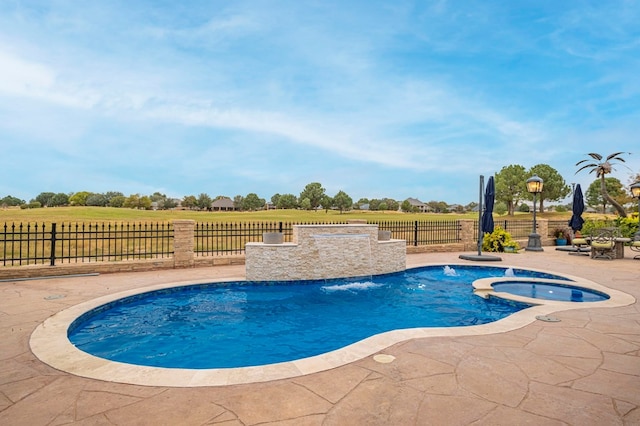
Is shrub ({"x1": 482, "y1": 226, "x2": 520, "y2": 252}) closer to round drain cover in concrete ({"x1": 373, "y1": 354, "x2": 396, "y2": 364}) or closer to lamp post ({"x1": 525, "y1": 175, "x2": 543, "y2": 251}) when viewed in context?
lamp post ({"x1": 525, "y1": 175, "x2": 543, "y2": 251})

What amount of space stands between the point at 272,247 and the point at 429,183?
2911 cm

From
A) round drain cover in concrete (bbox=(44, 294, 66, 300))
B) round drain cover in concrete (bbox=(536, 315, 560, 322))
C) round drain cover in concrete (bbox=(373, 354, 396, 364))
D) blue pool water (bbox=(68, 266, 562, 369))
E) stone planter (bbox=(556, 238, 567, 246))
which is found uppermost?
stone planter (bbox=(556, 238, 567, 246))

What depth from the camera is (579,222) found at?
726 inches

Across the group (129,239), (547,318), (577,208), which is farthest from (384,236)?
(129,239)

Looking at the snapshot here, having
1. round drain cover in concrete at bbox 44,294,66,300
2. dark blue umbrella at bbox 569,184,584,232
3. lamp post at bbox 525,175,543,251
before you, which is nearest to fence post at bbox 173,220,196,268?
round drain cover in concrete at bbox 44,294,66,300

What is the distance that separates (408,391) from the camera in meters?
→ 3.23

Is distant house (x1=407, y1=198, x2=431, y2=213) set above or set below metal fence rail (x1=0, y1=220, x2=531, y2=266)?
above

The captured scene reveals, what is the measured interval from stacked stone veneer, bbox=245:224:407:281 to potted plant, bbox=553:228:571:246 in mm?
15006

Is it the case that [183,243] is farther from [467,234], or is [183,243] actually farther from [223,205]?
[223,205]

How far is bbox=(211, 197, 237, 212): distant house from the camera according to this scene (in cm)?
10131

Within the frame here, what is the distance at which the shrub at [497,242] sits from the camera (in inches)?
664

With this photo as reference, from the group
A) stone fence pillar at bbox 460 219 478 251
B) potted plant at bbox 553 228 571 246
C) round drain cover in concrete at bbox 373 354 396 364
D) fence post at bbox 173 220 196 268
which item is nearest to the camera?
round drain cover in concrete at bbox 373 354 396 364

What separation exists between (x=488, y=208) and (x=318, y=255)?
9.33 m

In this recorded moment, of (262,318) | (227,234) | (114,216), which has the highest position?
(114,216)
